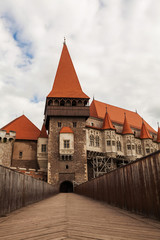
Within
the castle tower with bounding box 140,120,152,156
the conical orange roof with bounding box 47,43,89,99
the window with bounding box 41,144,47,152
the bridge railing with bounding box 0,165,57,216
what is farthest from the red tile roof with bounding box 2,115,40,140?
the bridge railing with bounding box 0,165,57,216

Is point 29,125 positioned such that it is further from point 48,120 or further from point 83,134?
point 83,134

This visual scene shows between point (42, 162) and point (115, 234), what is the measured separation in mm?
26960

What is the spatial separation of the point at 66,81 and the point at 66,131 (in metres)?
8.87

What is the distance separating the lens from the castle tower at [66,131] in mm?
27219

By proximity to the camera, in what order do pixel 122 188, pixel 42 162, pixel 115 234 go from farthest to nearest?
pixel 42 162 < pixel 122 188 < pixel 115 234

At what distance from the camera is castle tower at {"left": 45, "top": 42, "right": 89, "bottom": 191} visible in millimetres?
27219

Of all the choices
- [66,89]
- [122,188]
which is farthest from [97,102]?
[122,188]

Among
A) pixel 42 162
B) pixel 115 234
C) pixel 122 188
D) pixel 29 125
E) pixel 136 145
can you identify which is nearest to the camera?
pixel 115 234

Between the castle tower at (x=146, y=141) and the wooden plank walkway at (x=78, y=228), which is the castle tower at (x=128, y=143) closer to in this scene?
the castle tower at (x=146, y=141)

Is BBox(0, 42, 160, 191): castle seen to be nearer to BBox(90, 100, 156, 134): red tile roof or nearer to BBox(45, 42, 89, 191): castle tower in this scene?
BBox(45, 42, 89, 191): castle tower

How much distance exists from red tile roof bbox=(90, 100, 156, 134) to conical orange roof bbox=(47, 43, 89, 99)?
21.3 ft

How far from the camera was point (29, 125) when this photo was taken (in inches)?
1336

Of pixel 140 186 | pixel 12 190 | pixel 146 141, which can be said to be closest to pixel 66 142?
pixel 146 141

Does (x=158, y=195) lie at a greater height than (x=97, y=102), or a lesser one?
lesser
